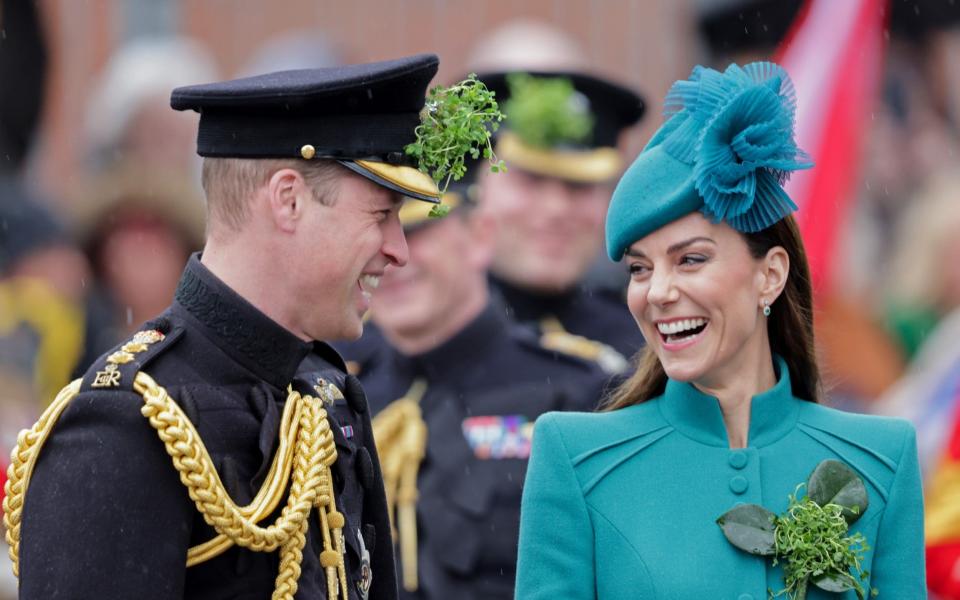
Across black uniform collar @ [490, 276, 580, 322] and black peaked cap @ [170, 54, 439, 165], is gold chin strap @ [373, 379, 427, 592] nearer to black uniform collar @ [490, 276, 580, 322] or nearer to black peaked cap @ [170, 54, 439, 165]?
black uniform collar @ [490, 276, 580, 322]

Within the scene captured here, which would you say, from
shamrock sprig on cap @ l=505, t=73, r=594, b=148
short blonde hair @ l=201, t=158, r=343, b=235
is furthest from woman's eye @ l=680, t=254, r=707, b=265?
shamrock sprig on cap @ l=505, t=73, r=594, b=148

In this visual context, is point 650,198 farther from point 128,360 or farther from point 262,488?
point 128,360

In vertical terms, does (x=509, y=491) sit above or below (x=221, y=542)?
below

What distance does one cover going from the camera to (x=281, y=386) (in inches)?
166

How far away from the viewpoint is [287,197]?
163 inches

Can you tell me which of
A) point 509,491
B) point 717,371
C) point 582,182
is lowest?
point 509,491

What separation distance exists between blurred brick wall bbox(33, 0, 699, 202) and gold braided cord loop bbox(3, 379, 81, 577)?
9.77 meters

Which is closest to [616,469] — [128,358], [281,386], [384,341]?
[281,386]

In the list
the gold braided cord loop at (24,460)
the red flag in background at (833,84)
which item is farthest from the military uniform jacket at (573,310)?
the gold braided cord loop at (24,460)

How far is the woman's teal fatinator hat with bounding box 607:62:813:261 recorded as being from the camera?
430 cm

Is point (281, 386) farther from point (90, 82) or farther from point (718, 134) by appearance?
point (90, 82)

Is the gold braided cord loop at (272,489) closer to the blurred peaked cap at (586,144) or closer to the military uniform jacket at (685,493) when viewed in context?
the military uniform jacket at (685,493)

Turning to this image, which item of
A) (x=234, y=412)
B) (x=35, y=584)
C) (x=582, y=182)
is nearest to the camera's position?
(x=35, y=584)

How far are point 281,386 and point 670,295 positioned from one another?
87cm
